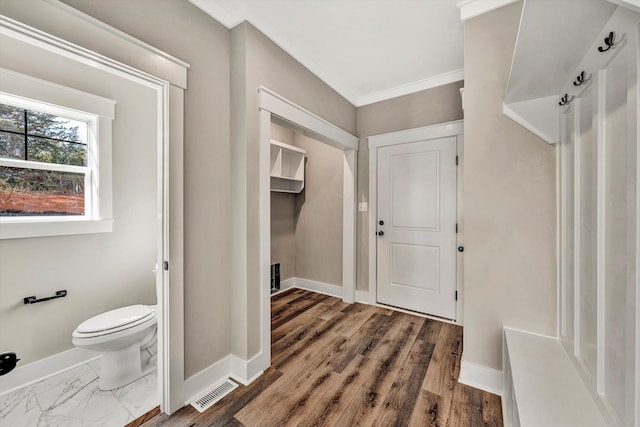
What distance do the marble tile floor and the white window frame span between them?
1.02 metres

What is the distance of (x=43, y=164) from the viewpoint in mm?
2002

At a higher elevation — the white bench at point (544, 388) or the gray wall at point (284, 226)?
the gray wall at point (284, 226)

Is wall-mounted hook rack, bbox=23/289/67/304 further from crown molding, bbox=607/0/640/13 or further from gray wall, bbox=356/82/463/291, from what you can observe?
crown molding, bbox=607/0/640/13

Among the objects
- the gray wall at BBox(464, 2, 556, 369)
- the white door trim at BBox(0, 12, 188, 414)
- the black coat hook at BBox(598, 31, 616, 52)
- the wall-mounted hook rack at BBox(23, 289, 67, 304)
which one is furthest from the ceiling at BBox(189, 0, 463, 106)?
the wall-mounted hook rack at BBox(23, 289, 67, 304)

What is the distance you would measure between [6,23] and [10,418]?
201cm

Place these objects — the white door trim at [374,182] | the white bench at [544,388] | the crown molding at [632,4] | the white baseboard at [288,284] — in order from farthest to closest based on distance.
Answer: the white baseboard at [288,284] → the white door trim at [374,182] → the white bench at [544,388] → the crown molding at [632,4]

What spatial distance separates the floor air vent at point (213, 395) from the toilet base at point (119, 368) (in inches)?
23.7

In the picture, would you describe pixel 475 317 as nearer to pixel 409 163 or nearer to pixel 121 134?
pixel 409 163

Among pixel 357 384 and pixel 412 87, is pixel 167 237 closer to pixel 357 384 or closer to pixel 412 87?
pixel 357 384

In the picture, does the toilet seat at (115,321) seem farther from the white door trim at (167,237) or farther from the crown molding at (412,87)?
the crown molding at (412,87)

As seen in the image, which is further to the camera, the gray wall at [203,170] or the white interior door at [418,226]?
the white interior door at [418,226]

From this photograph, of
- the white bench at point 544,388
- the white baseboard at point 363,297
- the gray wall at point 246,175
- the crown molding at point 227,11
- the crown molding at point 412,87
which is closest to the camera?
the white bench at point 544,388

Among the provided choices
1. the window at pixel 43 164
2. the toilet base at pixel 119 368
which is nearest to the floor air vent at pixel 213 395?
the toilet base at pixel 119 368

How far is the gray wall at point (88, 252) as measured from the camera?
1783 millimetres
